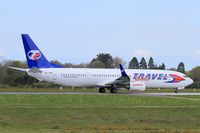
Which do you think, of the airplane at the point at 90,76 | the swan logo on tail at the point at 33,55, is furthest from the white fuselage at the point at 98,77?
the swan logo on tail at the point at 33,55

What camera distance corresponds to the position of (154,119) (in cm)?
2800

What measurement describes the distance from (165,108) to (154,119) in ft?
17.5

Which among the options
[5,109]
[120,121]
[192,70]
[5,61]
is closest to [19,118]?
[5,109]

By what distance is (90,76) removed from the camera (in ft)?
200

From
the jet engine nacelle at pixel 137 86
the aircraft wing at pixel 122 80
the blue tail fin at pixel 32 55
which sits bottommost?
the jet engine nacelle at pixel 137 86

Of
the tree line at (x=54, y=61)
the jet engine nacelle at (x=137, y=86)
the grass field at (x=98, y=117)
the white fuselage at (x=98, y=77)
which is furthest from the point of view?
the tree line at (x=54, y=61)

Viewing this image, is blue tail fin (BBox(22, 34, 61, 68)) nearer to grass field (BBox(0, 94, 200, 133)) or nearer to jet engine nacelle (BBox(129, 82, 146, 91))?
jet engine nacelle (BBox(129, 82, 146, 91))

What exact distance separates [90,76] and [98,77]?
3.74ft

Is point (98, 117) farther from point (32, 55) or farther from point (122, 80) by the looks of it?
point (32, 55)

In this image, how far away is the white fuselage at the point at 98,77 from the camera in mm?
59469

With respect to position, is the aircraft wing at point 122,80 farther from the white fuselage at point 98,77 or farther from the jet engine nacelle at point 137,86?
the white fuselage at point 98,77

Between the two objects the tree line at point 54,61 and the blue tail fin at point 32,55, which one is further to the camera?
the tree line at point 54,61

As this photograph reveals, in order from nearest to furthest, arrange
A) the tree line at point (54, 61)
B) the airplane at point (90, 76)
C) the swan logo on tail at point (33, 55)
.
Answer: the airplane at point (90, 76) → the swan logo on tail at point (33, 55) → the tree line at point (54, 61)

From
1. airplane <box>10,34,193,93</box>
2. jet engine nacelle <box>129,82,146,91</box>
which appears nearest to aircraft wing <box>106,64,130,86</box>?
airplane <box>10,34,193,93</box>
